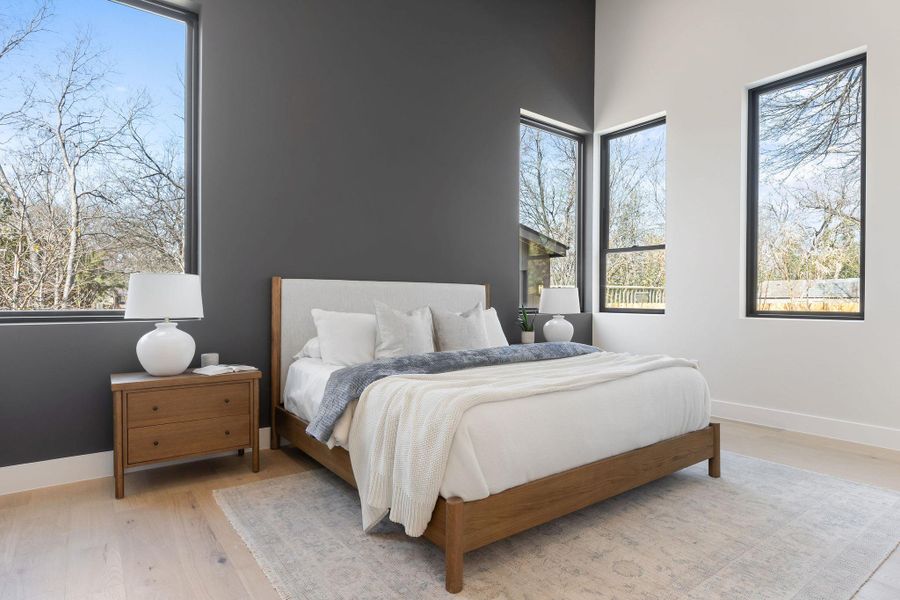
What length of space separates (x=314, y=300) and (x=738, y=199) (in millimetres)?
3464

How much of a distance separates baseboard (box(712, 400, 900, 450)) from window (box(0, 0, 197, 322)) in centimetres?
423

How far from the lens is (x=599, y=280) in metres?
5.45

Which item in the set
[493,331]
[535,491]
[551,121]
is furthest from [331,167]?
[535,491]

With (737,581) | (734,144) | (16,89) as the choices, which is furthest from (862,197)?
(16,89)

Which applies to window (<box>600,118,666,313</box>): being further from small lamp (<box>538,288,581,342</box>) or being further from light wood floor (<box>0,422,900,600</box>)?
light wood floor (<box>0,422,900,600</box>)

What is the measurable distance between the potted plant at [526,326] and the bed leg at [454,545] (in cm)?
300

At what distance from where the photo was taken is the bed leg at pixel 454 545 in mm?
1739

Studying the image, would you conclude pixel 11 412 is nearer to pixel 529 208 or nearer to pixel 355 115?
pixel 355 115

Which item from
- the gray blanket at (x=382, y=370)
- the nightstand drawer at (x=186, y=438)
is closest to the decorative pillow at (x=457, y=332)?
the gray blanket at (x=382, y=370)

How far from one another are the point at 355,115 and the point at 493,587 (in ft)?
10.5

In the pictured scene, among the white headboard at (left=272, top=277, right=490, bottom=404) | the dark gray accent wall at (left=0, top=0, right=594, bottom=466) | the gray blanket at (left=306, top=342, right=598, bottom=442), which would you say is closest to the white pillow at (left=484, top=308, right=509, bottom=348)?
the white headboard at (left=272, top=277, right=490, bottom=404)

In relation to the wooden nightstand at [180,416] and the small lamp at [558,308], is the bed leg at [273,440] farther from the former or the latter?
the small lamp at [558,308]

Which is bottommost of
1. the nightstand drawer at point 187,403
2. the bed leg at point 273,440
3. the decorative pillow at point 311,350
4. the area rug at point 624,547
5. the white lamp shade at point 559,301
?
the area rug at point 624,547

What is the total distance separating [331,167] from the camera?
12.1ft
